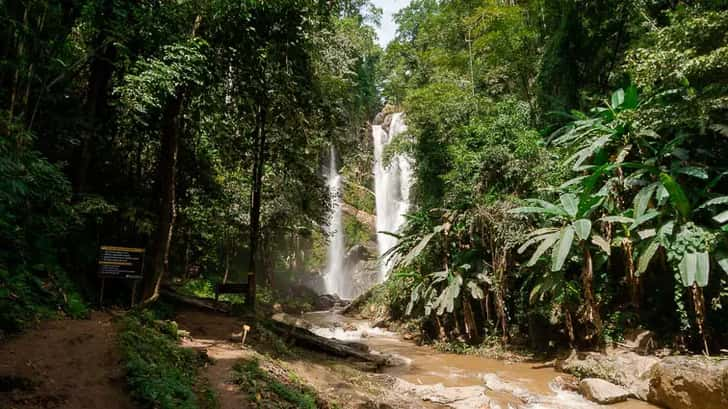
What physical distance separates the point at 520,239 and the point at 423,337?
5351mm

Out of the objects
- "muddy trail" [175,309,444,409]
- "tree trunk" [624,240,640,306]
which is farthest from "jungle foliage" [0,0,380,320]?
"tree trunk" [624,240,640,306]

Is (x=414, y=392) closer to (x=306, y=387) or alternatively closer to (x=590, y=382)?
(x=306, y=387)

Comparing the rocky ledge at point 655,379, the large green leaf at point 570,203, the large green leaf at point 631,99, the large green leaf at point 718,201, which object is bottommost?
the rocky ledge at point 655,379

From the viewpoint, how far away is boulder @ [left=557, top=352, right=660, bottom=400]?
23.8 feet

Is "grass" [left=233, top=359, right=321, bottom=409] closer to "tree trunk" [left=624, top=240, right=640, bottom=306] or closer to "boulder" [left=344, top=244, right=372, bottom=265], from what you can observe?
"tree trunk" [left=624, top=240, right=640, bottom=306]

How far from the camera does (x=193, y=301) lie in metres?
9.76

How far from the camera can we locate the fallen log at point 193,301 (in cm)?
939

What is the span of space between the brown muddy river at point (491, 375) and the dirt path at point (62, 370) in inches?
234

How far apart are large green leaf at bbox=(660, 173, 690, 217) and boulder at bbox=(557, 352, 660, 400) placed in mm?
2993

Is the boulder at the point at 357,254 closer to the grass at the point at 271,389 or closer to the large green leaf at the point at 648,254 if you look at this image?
the large green leaf at the point at 648,254

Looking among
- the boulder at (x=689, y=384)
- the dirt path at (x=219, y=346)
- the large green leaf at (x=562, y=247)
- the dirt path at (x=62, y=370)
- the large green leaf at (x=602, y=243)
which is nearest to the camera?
the dirt path at (x=62, y=370)

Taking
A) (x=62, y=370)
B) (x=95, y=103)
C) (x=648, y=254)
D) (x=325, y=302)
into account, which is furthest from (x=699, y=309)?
(x=325, y=302)

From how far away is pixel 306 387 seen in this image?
615cm

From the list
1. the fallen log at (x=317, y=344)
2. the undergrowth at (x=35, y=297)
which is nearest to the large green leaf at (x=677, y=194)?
the fallen log at (x=317, y=344)
